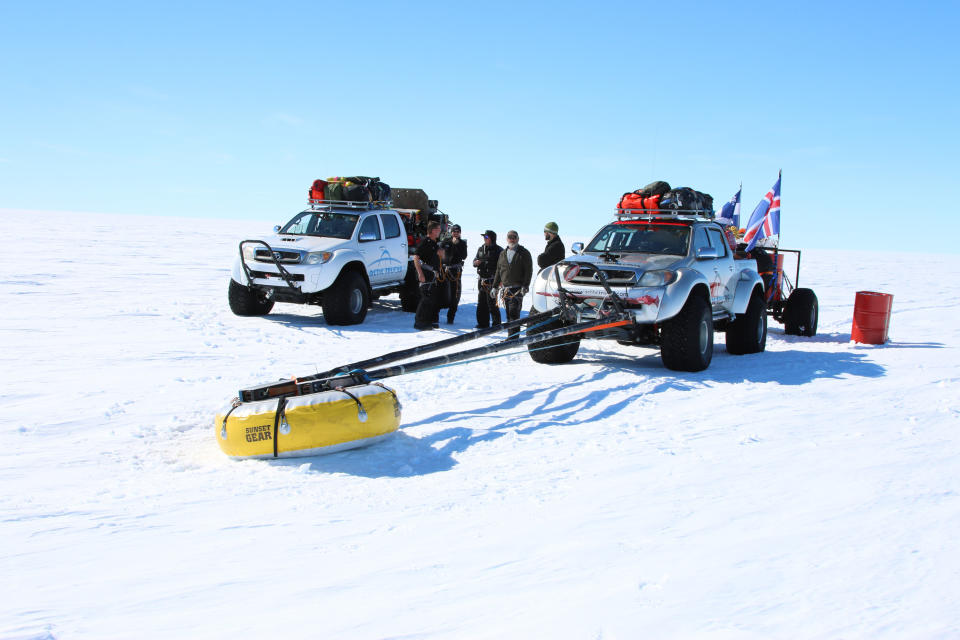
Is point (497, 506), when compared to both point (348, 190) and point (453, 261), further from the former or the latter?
point (348, 190)

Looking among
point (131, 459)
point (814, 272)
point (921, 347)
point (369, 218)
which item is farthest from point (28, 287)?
point (814, 272)

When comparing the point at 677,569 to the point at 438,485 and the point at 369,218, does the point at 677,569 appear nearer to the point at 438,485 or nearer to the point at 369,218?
the point at 438,485

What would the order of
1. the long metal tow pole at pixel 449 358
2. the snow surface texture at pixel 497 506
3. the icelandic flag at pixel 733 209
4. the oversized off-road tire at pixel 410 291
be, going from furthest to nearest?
the icelandic flag at pixel 733 209 < the oversized off-road tire at pixel 410 291 < the long metal tow pole at pixel 449 358 < the snow surface texture at pixel 497 506

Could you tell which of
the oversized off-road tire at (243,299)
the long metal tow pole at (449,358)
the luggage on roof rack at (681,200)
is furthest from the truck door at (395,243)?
the long metal tow pole at (449,358)

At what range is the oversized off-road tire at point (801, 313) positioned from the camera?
41.0 feet

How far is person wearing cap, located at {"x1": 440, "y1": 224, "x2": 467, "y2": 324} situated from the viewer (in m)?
12.2

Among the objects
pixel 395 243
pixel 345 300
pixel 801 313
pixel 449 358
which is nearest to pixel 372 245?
pixel 395 243

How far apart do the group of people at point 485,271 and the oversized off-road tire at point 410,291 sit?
936mm

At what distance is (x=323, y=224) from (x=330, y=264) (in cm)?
139

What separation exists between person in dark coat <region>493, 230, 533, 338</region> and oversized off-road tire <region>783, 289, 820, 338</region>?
499 cm

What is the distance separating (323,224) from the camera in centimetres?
1277

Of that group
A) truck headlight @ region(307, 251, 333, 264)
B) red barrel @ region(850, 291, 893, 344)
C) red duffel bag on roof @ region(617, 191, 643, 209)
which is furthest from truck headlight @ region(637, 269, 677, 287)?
truck headlight @ region(307, 251, 333, 264)

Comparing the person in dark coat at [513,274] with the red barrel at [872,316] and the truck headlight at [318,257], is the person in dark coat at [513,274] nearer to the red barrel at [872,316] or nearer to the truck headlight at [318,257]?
the truck headlight at [318,257]

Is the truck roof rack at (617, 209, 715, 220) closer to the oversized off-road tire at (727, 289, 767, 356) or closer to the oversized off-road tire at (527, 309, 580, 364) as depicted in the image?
the oversized off-road tire at (727, 289, 767, 356)
